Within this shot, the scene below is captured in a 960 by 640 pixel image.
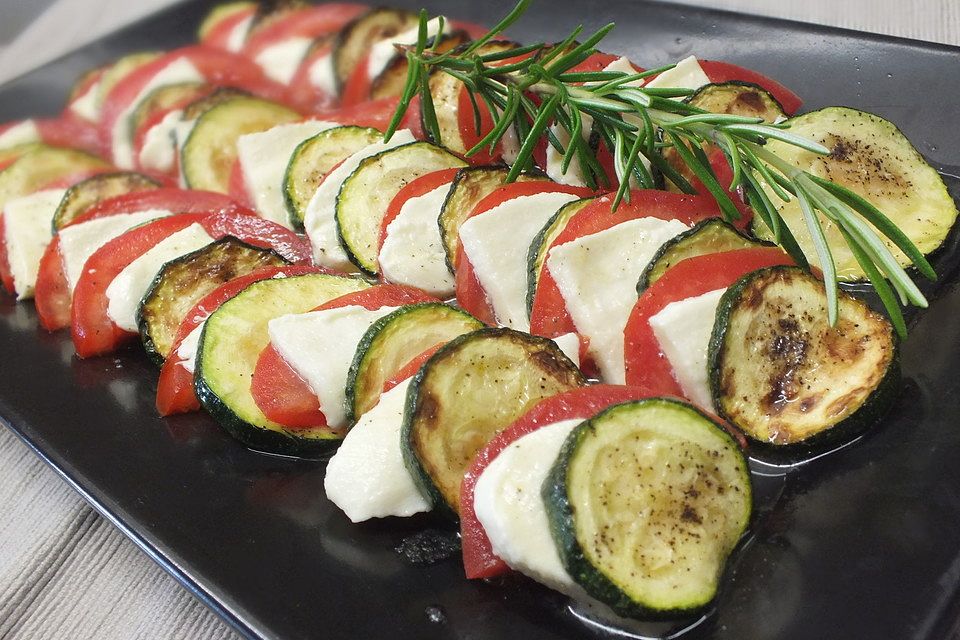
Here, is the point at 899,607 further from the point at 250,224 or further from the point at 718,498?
the point at 250,224

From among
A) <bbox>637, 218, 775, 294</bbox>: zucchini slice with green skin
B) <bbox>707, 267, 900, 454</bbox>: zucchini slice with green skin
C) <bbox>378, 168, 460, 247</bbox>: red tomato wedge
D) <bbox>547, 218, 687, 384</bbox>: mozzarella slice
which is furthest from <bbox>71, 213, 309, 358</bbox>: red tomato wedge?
<bbox>707, 267, 900, 454</bbox>: zucchini slice with green skin

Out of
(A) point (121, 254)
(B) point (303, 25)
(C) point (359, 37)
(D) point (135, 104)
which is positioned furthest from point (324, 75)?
(A) point (121, 254)

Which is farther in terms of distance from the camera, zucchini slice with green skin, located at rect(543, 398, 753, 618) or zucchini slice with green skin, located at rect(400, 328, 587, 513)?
zucchini slice with green skin, located at rect(400, 328, 587, 513)

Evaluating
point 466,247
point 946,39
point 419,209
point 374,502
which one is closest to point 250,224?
point 419,209

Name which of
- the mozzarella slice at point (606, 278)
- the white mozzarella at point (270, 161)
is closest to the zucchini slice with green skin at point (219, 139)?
the white mozzarella at point (270, 161)

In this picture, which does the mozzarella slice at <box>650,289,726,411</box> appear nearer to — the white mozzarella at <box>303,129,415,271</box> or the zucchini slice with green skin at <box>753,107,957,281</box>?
the zucchini slice with green skin at <box>753,107,957,281</box>

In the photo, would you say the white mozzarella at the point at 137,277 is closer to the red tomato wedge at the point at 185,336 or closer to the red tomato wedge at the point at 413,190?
the red tomato wedge at the point at 185,336

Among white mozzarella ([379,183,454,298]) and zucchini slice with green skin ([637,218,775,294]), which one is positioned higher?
zucchini slice with green skin ([637,218,775,294])
